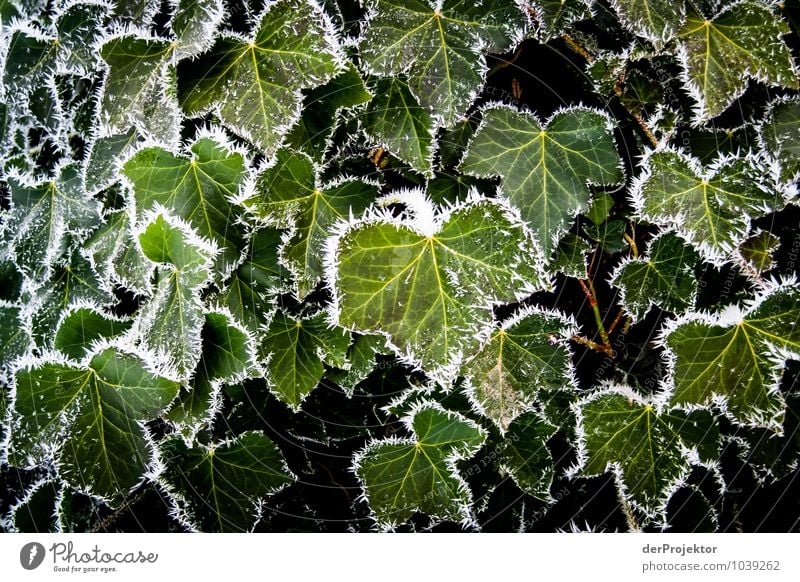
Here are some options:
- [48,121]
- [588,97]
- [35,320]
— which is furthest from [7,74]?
[588,97]

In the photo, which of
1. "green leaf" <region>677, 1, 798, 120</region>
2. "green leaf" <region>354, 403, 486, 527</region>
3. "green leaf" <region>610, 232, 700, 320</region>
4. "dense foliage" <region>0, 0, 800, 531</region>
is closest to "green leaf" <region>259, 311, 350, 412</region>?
"dense foliage" <region>0, 0, 800, 531</region>

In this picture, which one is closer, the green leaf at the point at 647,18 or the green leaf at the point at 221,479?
the green leaf at the point at 647,18

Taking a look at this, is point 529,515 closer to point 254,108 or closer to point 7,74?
point 254,108

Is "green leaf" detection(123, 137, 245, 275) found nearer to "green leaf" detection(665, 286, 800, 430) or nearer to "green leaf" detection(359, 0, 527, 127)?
"green leaf" detection(359, 0, 527, 127)

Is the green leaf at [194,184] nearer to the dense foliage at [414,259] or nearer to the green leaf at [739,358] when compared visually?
the dense foliage at [414,259]

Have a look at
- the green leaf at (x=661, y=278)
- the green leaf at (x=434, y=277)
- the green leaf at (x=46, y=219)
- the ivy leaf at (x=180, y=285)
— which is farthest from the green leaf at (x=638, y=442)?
the green leaf at (x=46, y=219)
